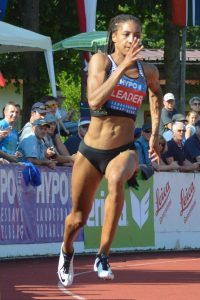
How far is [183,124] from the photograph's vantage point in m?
16.9

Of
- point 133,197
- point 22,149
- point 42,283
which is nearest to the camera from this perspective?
point 42,283

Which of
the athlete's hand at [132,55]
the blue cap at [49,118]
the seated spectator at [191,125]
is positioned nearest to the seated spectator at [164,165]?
the seated spectator at [191,125]

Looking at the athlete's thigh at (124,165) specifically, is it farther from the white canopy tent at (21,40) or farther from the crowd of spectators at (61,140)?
the white canopy tent at (21,40)

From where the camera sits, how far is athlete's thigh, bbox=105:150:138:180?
27.5 ft

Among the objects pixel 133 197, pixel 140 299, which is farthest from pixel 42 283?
pixel 133 197

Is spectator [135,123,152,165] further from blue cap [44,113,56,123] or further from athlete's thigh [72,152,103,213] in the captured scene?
athlete's thigh [72,152,103,213]

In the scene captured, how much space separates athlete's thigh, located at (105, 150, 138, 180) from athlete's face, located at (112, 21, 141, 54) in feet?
2.94

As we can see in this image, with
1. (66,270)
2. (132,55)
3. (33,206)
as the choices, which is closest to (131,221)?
(33,206)

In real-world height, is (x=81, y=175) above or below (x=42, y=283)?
above

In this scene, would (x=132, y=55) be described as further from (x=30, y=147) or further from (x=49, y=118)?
(x=49, y=118)

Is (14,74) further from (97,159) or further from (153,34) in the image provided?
(97,159)

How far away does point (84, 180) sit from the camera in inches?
340

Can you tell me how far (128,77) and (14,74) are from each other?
16.6 metres

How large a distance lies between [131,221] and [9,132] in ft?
11.1
